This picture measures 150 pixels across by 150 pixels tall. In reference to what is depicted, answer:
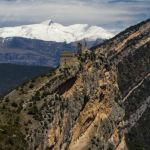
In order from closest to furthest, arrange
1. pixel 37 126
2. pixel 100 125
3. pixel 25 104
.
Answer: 1. pixel 37 126
2. pixel 25 104
3. pixel 100 125

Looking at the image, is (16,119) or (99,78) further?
(99,78)

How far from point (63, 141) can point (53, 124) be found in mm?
3885

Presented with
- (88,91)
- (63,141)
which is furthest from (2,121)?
(88,91)

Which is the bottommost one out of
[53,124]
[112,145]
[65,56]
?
A: [112,145]

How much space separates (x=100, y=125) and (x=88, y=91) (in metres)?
6.43

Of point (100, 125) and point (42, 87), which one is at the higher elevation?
point (42, 87)

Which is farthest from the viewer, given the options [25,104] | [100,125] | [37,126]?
[100,125]

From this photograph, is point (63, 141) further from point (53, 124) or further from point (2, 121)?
point (2, 121)

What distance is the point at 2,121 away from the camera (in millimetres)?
94625

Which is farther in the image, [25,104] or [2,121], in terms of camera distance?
[25,104]

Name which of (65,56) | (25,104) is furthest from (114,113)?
(25,104)

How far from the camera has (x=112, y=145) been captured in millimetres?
114188

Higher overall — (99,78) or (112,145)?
(99,78)

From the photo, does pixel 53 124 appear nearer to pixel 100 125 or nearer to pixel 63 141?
pixel 63 141
